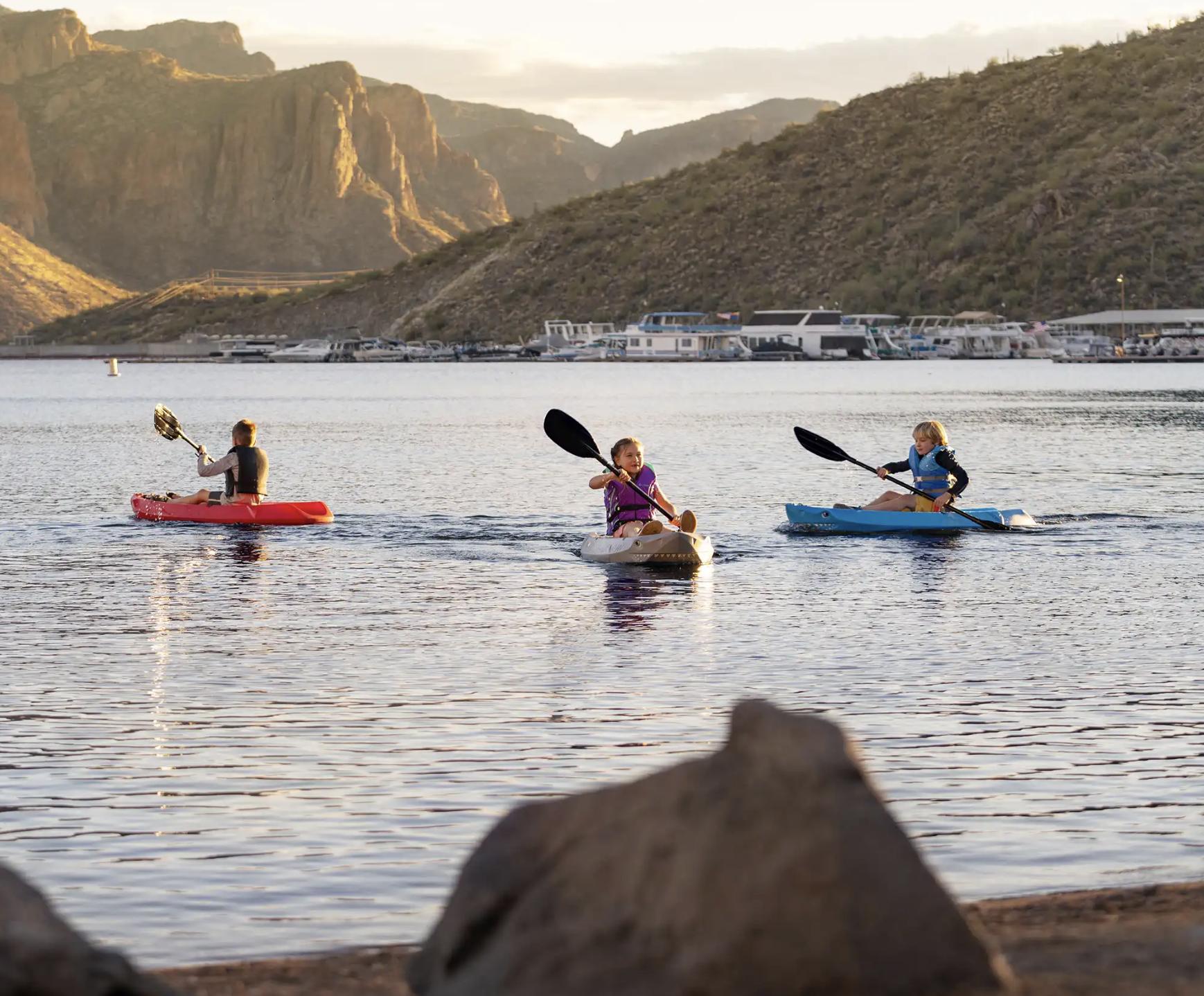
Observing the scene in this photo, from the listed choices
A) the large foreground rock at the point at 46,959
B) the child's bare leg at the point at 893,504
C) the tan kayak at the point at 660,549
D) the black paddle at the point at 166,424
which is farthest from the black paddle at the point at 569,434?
the large foreground rock at the point at 46,959

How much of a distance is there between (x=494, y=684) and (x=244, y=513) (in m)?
15.6

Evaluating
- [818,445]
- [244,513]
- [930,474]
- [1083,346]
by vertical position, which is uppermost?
[1083,346]

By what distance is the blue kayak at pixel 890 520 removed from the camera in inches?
1139

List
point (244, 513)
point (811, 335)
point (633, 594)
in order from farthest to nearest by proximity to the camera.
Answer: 1. point (811, 335)
2. point (244, 513)
3. point (633, 594)

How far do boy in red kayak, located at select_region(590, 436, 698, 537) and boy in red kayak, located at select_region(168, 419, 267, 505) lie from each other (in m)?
6.37

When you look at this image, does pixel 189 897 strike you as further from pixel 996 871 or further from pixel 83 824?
pixel 996 871

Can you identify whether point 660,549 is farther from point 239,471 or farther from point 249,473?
point 239,471

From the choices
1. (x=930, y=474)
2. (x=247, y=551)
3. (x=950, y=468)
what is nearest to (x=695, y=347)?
(x=930, y=474)

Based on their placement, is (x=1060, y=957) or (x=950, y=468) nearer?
(x=1060, y=957)

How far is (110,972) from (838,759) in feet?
7.83

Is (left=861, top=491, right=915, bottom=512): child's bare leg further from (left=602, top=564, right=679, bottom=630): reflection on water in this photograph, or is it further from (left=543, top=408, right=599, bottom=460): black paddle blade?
(left=602, top=564, right=679, bottom=630): reflection on water

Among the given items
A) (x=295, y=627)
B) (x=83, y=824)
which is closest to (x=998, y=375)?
(x=295, y=627)

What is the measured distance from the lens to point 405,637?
19.3 m

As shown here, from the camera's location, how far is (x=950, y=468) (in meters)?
28.1
